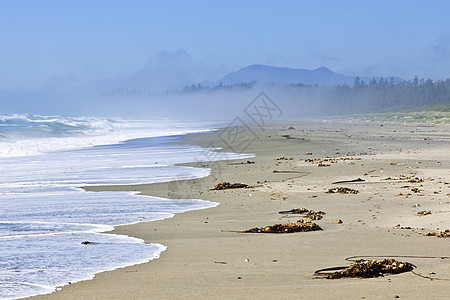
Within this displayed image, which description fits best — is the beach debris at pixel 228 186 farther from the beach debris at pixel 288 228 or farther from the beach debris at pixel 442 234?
the beach debris at pixel 442 234

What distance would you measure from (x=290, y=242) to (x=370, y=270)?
1.60 metres

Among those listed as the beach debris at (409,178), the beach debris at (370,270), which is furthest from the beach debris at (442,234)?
the beach debris at (409,178)

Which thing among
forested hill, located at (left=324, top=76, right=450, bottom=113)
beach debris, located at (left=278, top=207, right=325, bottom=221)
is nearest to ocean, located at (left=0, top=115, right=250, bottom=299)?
beach debris, located at (left=278, top=207, right=325, bottom=221)

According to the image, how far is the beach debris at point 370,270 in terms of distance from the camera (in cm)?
447

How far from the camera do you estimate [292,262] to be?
5105 mm

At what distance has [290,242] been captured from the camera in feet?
19.8

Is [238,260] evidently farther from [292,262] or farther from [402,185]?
[402,185]

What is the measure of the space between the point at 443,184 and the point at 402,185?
695 mm

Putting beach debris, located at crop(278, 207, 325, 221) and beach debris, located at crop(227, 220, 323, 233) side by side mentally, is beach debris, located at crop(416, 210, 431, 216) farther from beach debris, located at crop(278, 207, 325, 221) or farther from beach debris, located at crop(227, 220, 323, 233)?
beach debris, located at crop(227, 220, 323, 233)

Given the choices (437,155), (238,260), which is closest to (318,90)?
(437,155)

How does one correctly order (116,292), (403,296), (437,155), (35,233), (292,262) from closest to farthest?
(403,296) → (116,292) → (292,262) → (35,233) → (437,155)

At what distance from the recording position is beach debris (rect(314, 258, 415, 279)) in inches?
Result: 176

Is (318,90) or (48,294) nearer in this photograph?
(48,294)

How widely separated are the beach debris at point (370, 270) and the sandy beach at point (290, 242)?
106mm
